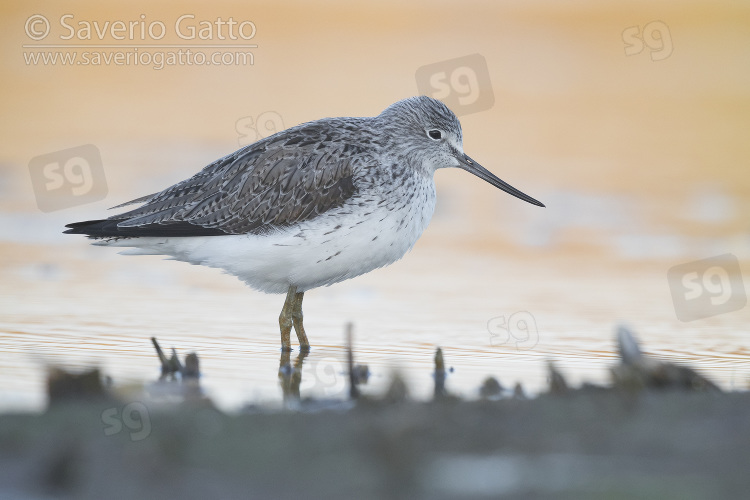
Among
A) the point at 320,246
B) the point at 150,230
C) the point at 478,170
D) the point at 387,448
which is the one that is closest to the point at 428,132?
the point at 478,170

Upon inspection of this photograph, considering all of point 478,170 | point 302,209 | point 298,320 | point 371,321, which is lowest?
point 371,321

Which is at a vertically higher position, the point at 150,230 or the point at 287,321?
the point at 150,230

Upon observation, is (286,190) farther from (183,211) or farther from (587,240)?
(587,240)

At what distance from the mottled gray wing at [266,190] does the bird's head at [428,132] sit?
480 millimetres

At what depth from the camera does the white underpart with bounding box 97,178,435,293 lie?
6805 millimetres

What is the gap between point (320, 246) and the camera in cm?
681

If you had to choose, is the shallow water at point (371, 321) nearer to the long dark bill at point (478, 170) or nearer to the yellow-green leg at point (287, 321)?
the yellow-green leg at point (287, 321)

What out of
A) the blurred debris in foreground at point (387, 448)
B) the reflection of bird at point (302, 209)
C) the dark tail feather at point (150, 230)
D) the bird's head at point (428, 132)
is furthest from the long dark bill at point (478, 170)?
the blurred debris in foreground at point (387, 448)

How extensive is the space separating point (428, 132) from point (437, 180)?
17.5 ft

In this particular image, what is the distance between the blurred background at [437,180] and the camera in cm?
695

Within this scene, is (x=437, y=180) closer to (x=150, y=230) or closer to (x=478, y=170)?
(x=478, y=170)

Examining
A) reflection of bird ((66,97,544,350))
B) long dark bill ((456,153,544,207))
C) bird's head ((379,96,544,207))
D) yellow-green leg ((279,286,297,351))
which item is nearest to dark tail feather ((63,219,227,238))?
reflection of bird ((66,97,544,350))

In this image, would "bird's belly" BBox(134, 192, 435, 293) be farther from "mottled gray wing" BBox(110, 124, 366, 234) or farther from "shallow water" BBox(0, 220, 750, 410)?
"shallow water" BBox(0, 220, 750, 410)

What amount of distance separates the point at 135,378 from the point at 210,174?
2327 mm
